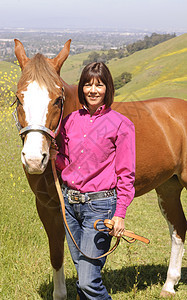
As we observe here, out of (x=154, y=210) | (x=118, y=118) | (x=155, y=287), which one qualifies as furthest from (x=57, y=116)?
(x=154, y=210)

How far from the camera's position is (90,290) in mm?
2197

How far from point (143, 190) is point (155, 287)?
4.18 feet

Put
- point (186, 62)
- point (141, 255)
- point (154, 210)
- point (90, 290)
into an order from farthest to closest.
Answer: point (186, 62), point (154, 210), point (141, 255), point (90, 290)

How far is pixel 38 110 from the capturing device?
216cm

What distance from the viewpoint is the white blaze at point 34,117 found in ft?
6.49

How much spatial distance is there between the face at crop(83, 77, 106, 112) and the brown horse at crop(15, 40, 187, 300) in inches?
8.1

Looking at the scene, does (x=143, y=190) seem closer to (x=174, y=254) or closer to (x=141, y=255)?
(x=174, y=254)

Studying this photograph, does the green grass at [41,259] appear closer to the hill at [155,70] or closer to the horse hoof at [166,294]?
the horse hoof at [166,294]

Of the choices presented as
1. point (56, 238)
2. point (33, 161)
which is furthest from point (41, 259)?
point (33, 161)

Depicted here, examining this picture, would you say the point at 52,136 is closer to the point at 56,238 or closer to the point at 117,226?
the point at 117,226

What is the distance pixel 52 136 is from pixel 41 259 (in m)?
2.32

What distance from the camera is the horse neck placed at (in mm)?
2843

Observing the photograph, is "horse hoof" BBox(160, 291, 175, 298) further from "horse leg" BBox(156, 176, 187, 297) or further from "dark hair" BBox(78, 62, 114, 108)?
"dark hair" BBox(78, 62, 114, 108)

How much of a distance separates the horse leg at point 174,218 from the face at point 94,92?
2003 millimetres
